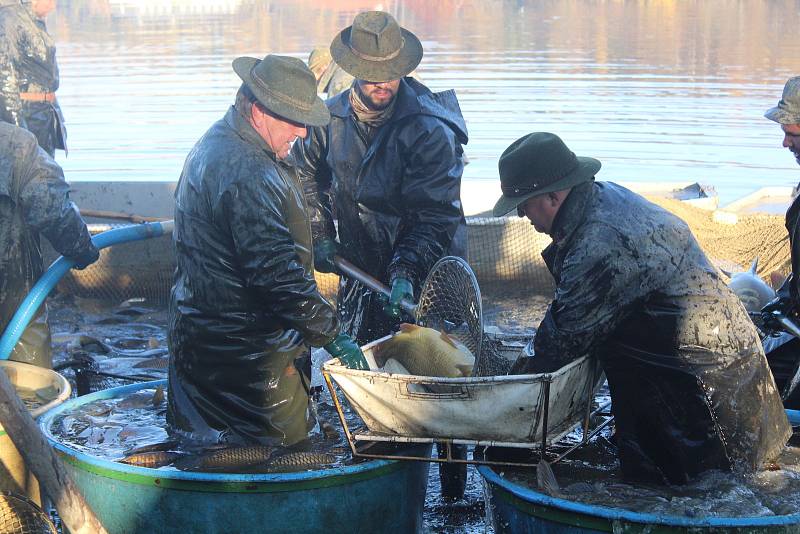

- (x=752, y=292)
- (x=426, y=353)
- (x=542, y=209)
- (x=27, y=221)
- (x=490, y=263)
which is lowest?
(x=490, y=263)

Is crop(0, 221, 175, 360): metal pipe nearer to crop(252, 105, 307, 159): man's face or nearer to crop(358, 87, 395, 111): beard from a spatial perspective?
crop(358, 87, 395, 111): beard

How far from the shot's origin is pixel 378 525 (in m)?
4.48

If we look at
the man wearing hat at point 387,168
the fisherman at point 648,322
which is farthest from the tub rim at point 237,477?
the man wearing hat at point 387,168

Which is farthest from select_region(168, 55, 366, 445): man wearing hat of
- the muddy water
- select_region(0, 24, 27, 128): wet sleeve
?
select_region(0, 24, 27, 128): wet sleeve

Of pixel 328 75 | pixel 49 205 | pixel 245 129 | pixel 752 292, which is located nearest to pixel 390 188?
pixel 245 129

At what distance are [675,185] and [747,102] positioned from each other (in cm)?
1018

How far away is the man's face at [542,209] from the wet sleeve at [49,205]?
3238 mm

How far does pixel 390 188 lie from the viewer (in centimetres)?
589

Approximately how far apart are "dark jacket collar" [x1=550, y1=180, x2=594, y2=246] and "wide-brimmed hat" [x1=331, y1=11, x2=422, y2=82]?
1.88 metres

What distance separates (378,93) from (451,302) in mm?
1318

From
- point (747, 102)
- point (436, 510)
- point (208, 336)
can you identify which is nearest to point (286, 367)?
point (208, 336)

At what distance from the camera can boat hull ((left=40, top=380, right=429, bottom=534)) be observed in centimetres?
419

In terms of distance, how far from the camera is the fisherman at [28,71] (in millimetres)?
10414

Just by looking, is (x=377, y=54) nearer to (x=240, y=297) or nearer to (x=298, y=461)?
(x=240, y=297)
